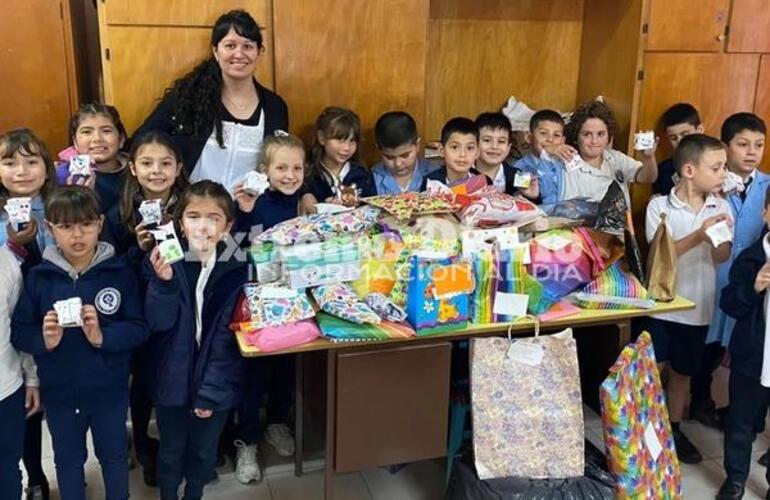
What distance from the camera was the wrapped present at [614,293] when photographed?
2.54 meters

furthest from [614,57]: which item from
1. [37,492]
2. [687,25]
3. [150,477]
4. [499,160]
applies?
[37,492]

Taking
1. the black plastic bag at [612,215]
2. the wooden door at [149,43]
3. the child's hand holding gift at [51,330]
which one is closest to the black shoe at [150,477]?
the child's hand holding gift at [51,330]

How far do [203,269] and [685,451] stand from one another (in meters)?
2.07

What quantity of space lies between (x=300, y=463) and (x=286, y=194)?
1.03m

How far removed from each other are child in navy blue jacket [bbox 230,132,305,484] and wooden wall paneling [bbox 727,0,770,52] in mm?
2171

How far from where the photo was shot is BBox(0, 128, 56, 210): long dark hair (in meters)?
2.41

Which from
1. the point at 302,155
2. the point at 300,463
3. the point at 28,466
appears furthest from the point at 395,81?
the point at 28,466

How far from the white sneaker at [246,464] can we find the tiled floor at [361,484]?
0.03m

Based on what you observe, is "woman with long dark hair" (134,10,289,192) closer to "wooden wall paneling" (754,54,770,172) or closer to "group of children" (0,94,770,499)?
"group of children" (0,94,770,499)

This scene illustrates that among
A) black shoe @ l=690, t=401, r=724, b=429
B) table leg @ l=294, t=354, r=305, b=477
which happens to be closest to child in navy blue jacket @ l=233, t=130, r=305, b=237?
table leg @ l=294, t=354, r=305, b=477

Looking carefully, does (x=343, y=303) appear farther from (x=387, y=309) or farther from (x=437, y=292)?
(x=437, y=292)

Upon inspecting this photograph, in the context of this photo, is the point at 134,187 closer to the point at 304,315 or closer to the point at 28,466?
the point at 304,315

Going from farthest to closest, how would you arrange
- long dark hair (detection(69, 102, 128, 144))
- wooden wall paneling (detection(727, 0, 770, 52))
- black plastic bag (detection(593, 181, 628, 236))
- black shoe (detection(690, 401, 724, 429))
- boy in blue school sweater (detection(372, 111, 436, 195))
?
1. wooden wall paneling (detection(727, 0, 770, 52))
2. black shoe (detection(690, 401, 724, 429))
3. boy in blue school sweater (detection(372, 111, 436, 195))
4. long dark hair (detection(69, 102, 128, 144))
5. black plastic bag (detection(593, 181, 628, 236))

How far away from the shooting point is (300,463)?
2.90 metres
